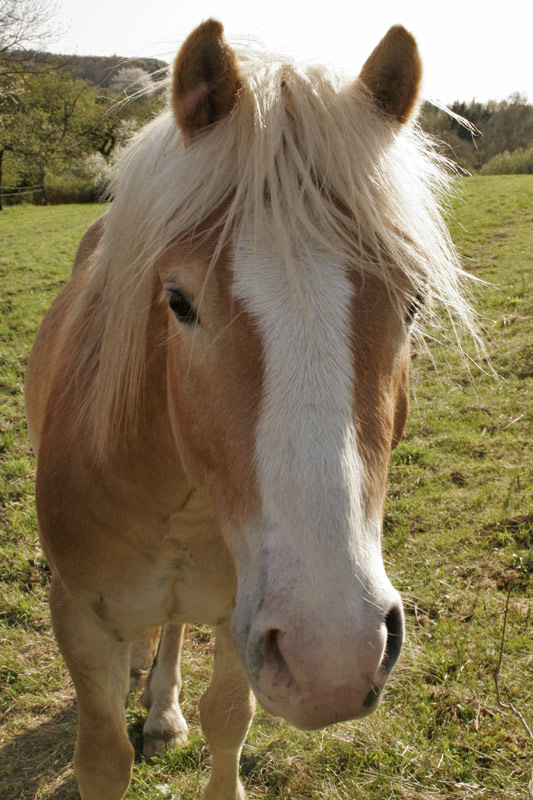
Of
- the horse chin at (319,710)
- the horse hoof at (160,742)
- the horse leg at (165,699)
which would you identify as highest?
the horse chin at (319,710)

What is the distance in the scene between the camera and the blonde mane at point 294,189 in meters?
1.49

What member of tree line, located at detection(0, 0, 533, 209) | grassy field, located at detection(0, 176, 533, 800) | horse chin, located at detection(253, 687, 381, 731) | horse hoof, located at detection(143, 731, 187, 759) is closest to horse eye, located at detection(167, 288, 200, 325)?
horse chin, located at detection(253, 687, 381, 731)

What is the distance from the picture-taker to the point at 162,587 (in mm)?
2152

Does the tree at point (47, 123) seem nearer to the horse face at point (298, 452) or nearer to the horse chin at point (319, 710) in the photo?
the horse face at point (298, 452)

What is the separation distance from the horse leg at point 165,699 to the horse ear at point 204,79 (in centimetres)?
234

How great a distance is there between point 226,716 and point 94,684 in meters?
0.60

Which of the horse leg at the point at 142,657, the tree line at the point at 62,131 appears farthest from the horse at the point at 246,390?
the tree line at the point at 62,131

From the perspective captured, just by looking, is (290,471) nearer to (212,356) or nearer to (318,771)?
(212,356)

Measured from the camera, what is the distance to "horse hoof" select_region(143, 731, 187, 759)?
9.33 feet

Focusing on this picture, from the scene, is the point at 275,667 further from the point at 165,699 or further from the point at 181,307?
the point at 165,699

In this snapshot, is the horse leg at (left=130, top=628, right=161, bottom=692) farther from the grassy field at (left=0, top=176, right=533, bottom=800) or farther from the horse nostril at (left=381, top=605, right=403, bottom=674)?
the horse nostril at (left=381, top=605, right=403, bottom=674)

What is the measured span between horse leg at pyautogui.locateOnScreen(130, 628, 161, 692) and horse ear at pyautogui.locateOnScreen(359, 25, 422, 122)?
9.24ft

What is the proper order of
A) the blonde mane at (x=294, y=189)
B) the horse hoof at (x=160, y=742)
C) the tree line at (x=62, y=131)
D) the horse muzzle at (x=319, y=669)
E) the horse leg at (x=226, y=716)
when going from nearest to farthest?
the horse muzzle at (x=319, y=669) → the blonde mane at (x=294, y=189) → the horse leg at (x=226, y=716) → the horse hoof at (x=160, y=742) → the tree line at (x=62, y=131)

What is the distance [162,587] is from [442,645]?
5.65 ft
